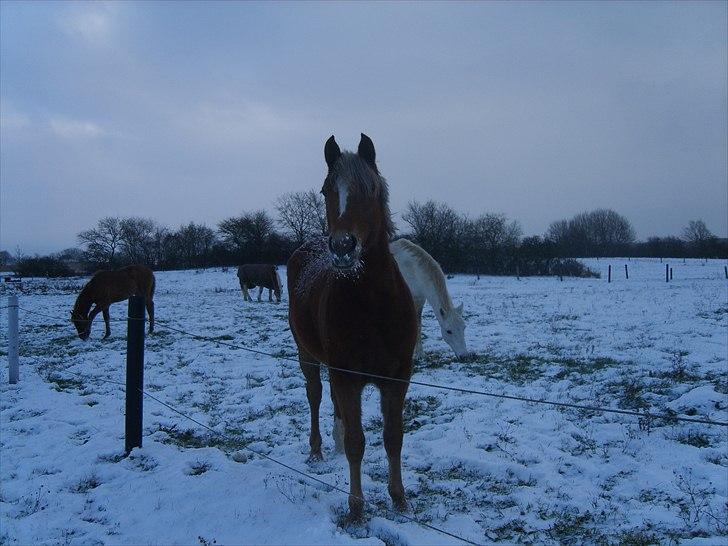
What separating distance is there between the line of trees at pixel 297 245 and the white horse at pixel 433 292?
80.5ft

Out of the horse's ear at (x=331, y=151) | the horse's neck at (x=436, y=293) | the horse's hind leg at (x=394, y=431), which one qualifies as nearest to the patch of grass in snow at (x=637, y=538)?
the horse's hind leg at (x=394, y=431)

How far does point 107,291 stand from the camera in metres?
12.2

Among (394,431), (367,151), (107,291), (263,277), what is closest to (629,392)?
(394,431)

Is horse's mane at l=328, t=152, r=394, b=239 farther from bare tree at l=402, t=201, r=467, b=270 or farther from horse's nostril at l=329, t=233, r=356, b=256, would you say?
bare tree at l=402, t=201, r=467, b=270

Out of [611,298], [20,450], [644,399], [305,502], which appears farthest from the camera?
[611,298]

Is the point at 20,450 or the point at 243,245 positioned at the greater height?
the point at 243,245

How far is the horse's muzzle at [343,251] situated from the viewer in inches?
101

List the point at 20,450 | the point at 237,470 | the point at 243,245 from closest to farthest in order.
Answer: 1. the point at 237,470
2. the point at 20,450
3. the point at 243,245

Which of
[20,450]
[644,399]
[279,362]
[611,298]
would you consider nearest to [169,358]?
[279,362]

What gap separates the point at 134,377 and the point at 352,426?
2.59m

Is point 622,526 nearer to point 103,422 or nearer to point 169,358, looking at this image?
point 103,422

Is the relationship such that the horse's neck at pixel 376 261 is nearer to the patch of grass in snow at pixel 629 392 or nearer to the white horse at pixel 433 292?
the patch of grass in snow at pixel 629 392

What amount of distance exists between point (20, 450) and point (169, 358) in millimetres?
4184

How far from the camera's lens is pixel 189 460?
421 cm
